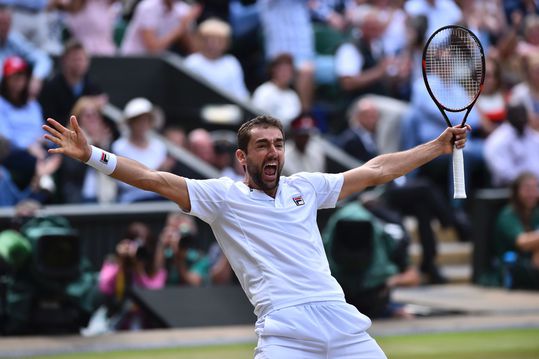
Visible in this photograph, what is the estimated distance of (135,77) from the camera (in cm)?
1516

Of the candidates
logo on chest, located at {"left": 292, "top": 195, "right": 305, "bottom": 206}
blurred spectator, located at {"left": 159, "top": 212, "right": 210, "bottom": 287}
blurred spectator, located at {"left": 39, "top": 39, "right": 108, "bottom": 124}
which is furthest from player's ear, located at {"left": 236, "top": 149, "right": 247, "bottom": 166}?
blurred spectator, located at {"left": 39, "top": 39, "right": 108, "bottom": 124}

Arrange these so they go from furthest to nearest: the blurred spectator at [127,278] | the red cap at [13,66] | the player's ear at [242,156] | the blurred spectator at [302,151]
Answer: the blurred spectator at [302,151], the red cap at [13,66], the blurred spectator at [127,278], the player's ear at [242,156]

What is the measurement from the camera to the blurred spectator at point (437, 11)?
16.2m

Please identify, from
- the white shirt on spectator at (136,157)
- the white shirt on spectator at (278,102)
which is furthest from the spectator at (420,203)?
the white shirt on spectator at (136,157)

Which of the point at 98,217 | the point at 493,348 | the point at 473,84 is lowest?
the point at 493,348

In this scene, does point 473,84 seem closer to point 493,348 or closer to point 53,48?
point 493,348

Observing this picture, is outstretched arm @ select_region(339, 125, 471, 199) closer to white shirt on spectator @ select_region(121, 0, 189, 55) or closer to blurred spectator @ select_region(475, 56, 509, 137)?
white shirt on spectator @ select_region(121, 0, 189, 55)

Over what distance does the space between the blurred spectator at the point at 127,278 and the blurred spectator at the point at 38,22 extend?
13.6 ft

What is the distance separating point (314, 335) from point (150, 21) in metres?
9.73

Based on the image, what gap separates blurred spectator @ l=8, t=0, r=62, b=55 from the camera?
14102 millimetres

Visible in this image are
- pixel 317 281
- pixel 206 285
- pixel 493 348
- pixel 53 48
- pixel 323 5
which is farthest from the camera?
pixel 323 5

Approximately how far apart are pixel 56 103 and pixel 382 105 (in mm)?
4390

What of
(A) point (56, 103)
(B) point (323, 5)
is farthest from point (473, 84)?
(B) point (323, 5)

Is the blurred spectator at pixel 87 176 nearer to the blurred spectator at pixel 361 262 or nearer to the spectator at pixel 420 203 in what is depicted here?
the blurred spectator at pixel 361 262
